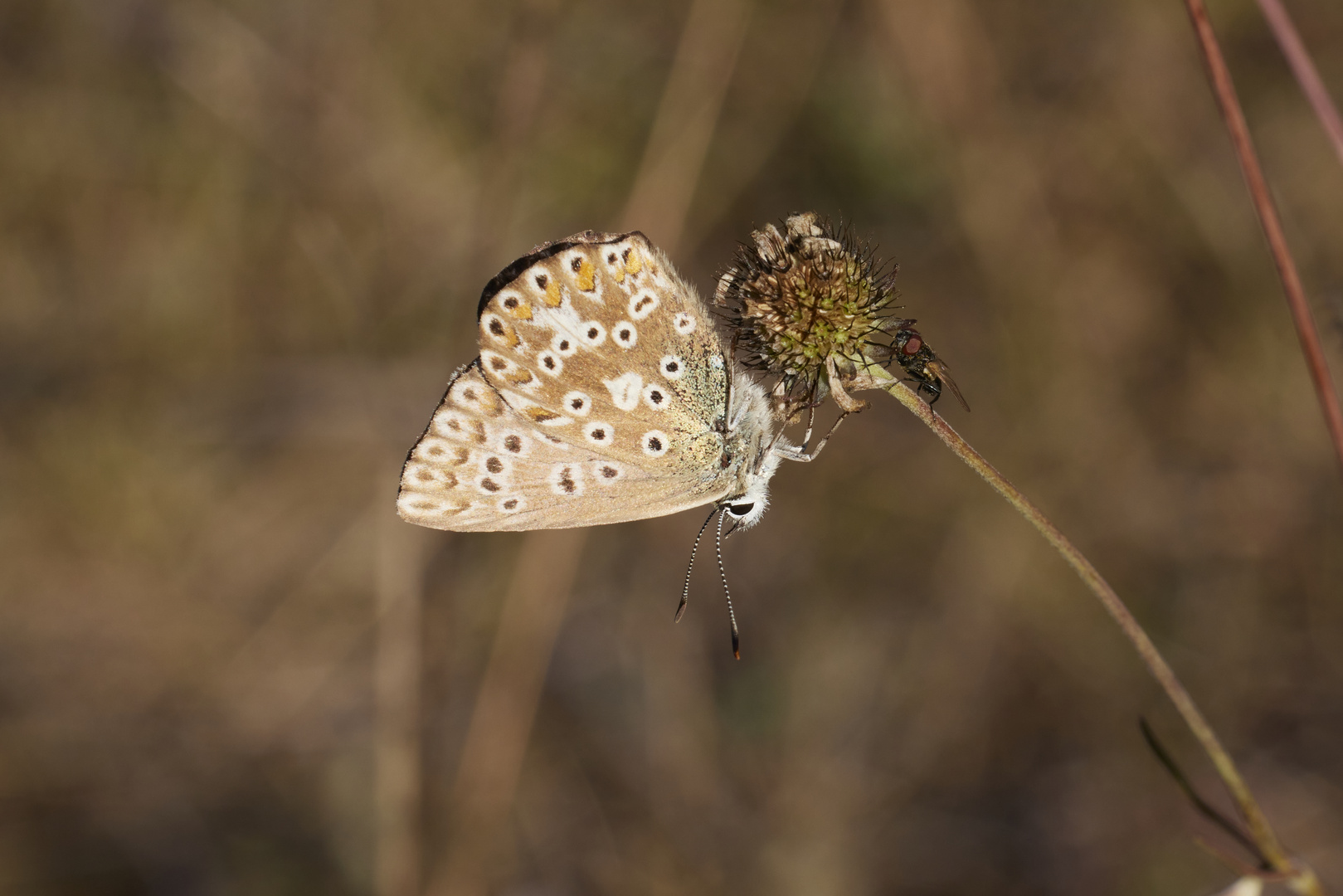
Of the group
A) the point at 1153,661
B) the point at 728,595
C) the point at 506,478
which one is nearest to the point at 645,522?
the point at 728,595

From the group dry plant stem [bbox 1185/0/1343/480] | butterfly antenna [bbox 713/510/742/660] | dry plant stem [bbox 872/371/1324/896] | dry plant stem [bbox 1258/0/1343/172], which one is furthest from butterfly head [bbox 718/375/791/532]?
dry plant stem [bbox 1258/0/1343/172]

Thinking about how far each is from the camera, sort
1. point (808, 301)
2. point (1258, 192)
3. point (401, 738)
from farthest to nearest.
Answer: point (401, 738) < point (808, 301) < point (1258, 192)

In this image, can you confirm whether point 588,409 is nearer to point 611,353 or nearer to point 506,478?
point 611,353

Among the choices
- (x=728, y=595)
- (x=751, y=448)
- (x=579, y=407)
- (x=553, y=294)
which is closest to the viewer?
(x=553, y=294)

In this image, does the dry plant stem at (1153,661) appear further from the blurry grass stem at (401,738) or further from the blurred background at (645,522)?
the blurry grass stem at (401,738)

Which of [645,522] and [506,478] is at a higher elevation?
[506,478]

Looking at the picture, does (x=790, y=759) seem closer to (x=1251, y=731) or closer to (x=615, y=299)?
(x=1251, y=731)
